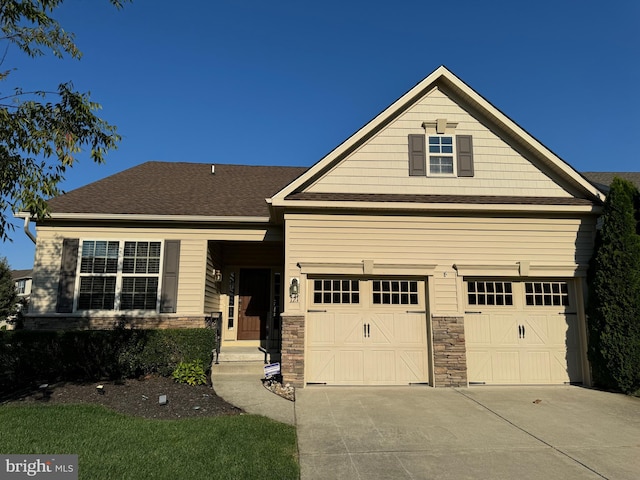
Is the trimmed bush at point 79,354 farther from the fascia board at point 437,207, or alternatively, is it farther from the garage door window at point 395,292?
the garage door window at point 395,292

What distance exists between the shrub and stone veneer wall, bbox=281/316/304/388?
1748 mm

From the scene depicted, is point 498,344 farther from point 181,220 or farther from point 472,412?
point 181,220

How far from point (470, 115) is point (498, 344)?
5564mm

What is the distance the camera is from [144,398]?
7695 mm

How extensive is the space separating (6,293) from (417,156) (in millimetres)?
22600

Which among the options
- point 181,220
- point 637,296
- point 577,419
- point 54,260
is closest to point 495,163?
point 637,296

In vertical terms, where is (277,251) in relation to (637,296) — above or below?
above

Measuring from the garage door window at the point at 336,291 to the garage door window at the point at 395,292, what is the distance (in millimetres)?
456

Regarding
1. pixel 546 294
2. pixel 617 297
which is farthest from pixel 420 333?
pixel 617 297

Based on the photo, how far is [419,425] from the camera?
6.35 metres

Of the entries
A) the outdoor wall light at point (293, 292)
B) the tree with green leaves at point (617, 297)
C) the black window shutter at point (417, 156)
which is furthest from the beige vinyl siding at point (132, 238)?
the tree with green leaves at point (617, 297)

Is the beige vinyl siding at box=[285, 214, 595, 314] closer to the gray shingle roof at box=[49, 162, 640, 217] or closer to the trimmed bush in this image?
the gray shingle roof at box=[49, 162, 640, 217]

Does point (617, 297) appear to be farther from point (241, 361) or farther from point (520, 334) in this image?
point (241, 361)

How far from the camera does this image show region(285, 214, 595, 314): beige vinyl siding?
30.8 ft
